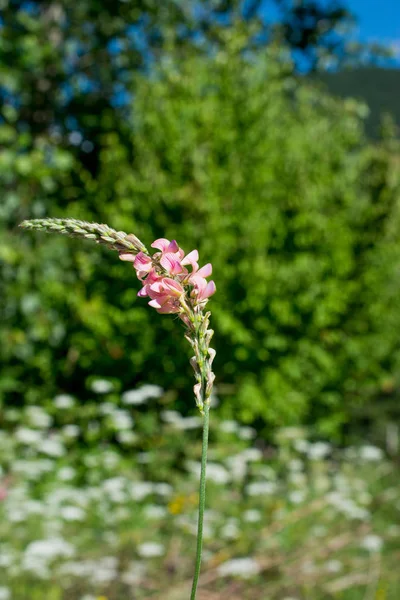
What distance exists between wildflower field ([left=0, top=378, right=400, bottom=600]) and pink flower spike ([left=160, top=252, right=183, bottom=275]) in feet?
8.12

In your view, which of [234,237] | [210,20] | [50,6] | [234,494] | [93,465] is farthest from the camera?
[210,20]

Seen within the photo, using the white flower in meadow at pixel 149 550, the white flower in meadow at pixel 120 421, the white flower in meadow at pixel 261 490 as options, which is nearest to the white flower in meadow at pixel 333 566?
the white flower in meadow at pixel 261 490

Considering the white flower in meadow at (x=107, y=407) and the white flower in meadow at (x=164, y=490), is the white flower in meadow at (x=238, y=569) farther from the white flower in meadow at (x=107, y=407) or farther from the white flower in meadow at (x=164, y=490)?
the white flower in meadow at (x=107, y=407)

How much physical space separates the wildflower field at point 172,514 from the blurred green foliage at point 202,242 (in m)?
0.31

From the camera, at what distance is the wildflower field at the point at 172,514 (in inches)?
125

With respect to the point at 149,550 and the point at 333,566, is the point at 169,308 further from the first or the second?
the point at 333,566

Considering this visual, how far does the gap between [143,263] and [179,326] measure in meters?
3.76

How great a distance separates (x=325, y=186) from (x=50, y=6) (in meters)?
2.68

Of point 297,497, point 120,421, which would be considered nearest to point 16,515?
point 120,421

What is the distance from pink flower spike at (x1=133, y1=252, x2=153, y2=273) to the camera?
702mm

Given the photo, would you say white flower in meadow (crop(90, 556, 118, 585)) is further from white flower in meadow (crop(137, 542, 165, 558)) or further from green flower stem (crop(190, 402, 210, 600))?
green flower stem (crop(190, 402, 210, 600))

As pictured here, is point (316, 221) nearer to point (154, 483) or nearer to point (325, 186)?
point (325, 186)

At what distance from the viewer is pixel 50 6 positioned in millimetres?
5723

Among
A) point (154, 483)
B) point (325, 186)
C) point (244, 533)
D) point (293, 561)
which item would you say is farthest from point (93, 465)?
point (325, 186)
